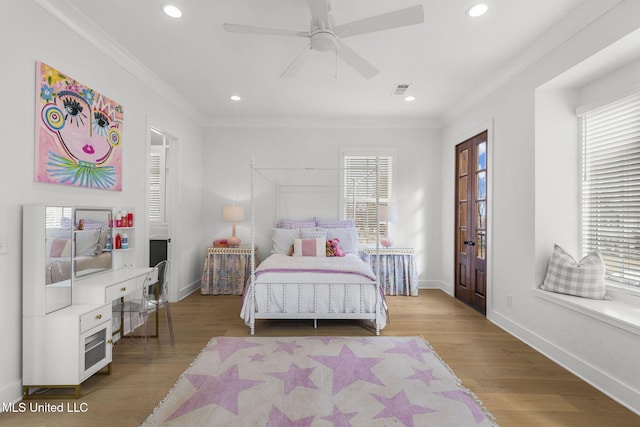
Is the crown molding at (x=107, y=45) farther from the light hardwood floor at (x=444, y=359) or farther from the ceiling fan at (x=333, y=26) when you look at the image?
the light hardwood floor at (x=444, y=359)

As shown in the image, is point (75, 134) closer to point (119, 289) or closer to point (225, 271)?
point (119, 289)

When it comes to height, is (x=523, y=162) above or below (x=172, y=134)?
below

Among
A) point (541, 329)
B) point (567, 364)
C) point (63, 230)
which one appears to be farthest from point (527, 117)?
point (63, 230)

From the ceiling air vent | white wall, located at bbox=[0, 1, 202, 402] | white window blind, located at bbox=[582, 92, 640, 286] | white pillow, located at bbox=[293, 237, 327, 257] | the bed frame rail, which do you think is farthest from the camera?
white pillow, located at bbox=[293, 237, 327, 257]

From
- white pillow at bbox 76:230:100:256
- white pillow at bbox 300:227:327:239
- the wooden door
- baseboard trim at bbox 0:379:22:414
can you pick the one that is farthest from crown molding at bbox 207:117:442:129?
baseboard trim at bbox 0:379:22:414

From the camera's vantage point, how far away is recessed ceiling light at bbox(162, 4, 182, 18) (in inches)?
92.0

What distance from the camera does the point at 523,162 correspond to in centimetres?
309

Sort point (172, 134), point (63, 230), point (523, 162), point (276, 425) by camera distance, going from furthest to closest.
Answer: point (172, 134), point (523, 162), point (63, 230), point (276, 425)

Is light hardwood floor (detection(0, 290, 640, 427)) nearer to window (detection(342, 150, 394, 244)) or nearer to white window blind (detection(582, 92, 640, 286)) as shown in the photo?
white window blind (detection(582, 92, 640, 286))

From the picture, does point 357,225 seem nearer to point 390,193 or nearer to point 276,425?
point 390,193

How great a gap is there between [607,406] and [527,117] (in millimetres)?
2438

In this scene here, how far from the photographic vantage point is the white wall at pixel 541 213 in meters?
2.15

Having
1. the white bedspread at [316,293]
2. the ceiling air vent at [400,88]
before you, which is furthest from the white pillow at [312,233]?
the ceiling air vent at [400,88]

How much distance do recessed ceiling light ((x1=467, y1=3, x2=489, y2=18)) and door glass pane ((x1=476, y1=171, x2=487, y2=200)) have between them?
6.55 ft
